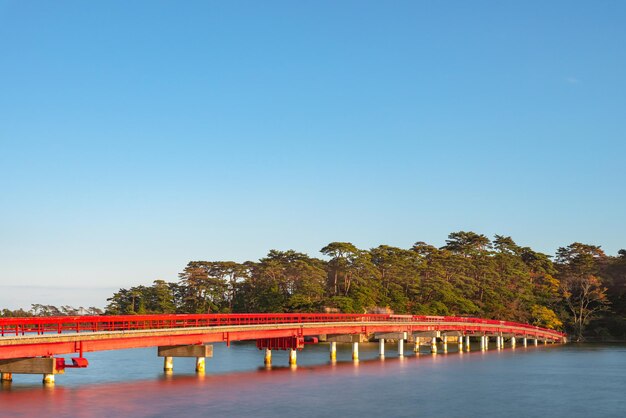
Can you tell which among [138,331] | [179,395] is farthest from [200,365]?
[179,395]

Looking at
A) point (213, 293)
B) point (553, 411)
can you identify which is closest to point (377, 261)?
point (213, 293)

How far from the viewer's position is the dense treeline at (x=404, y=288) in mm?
121688

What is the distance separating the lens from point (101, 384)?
52188mm

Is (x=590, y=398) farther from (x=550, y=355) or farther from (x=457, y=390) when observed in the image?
(x=550, y=355)

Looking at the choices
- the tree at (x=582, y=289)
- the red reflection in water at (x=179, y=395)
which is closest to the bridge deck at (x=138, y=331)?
the red reflection in water at (x=179, y=395)

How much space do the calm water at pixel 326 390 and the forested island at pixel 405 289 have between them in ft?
145

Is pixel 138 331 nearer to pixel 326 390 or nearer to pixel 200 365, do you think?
pixel 200 365

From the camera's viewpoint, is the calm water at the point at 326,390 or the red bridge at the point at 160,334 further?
the red bridge at the point at 160,334

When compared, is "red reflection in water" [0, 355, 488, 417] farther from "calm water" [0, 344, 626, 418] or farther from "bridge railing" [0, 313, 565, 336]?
"bridge railing" [0, 313, 565, 336]

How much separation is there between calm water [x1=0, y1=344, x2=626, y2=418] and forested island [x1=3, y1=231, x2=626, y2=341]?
4423 cm

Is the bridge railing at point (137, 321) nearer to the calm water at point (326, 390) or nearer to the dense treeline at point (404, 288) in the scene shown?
the calm water at point (326, 390)

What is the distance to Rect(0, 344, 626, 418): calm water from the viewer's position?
136 feet

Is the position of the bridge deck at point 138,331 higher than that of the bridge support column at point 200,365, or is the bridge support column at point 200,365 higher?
the bridge deck at point 138,331

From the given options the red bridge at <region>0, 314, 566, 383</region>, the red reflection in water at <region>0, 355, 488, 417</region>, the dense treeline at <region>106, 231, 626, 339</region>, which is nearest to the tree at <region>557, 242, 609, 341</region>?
the dense treeline at <region>106, 231, 626, 339</region>
